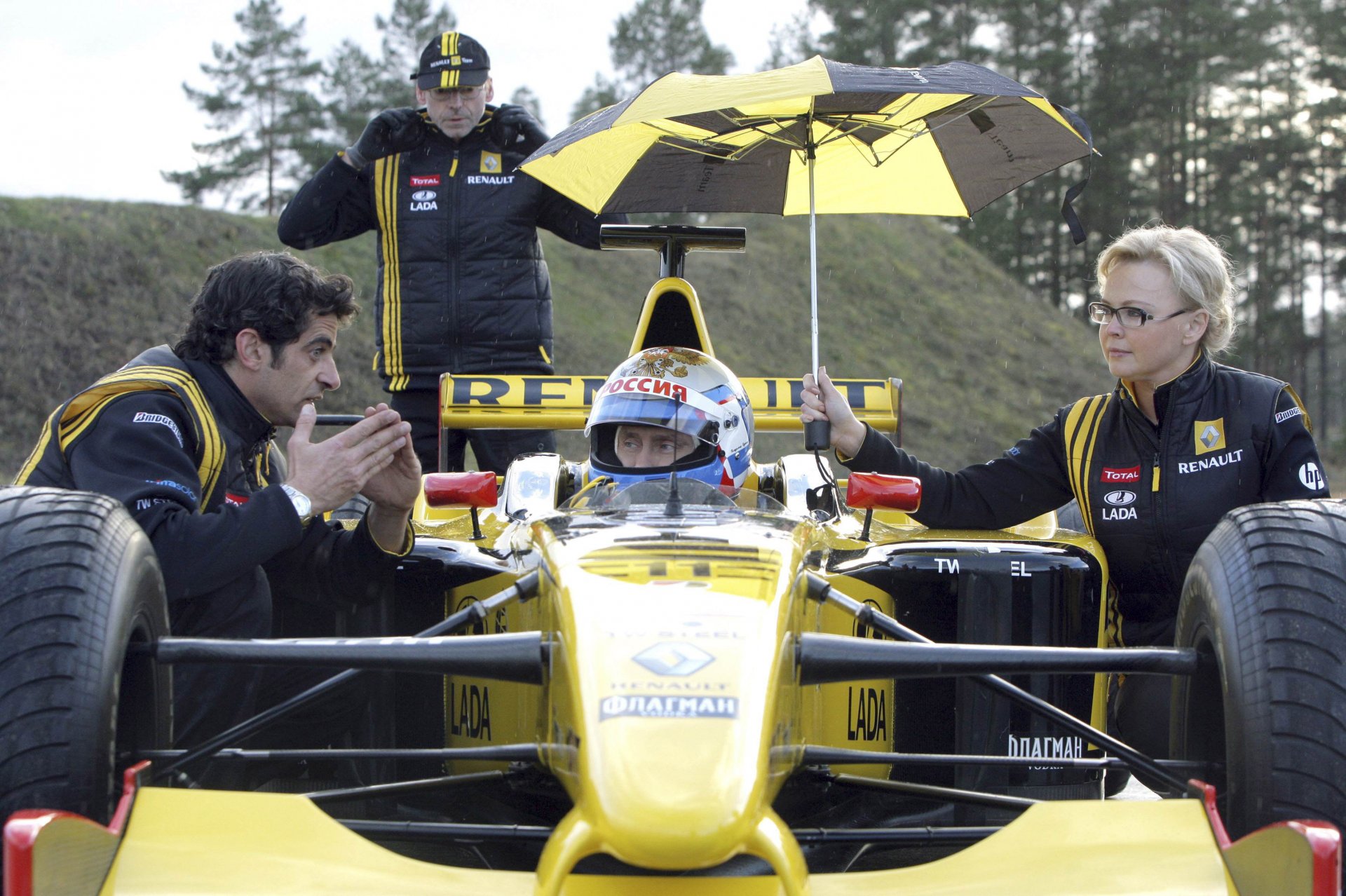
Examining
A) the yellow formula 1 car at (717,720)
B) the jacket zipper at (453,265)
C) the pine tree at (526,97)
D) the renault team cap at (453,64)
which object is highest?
the pine tree at (526,97)

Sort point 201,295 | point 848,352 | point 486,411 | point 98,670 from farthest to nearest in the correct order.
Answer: point 848,352, point 486,411, point 201,295, point 98,670

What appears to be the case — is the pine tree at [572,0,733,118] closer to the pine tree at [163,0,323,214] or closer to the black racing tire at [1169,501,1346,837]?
the pine tree at [163,0,323,214]

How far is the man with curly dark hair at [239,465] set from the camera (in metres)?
3.20

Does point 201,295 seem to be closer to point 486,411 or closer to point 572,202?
point 486,411

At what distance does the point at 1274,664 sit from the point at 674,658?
1.13 metres

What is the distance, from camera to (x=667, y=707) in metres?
2.11

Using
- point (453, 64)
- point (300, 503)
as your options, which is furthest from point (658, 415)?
point (453, 64)

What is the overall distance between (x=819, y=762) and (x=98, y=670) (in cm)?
131

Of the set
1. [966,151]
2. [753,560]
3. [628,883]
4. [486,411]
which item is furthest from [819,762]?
[966,151]

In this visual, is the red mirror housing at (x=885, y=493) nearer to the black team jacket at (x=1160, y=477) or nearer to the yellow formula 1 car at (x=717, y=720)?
the yellow formula 1 car at (x=717, y=720)

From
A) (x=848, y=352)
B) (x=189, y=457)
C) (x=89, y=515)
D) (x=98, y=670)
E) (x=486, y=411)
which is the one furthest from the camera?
(x=848, y=352)

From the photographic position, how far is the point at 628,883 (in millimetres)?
2076

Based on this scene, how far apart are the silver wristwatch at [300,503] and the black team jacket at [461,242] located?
304cm

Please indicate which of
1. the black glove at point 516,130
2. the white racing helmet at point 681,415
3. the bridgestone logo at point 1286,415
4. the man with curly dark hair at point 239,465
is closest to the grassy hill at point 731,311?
the black glove at point 516,130
